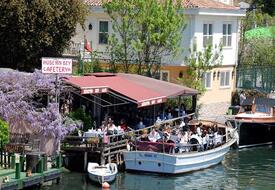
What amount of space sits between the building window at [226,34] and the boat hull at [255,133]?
344 inches

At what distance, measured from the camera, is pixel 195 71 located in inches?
→ 1959

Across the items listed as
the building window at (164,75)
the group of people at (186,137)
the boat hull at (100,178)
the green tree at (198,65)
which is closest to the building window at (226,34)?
the green tree at (198,65)

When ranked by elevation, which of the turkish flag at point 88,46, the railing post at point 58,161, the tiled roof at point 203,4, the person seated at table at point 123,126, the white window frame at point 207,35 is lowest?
the railing post at point 58,161

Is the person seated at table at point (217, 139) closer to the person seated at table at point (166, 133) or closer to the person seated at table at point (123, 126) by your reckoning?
the person seated at table at point (166, 133)

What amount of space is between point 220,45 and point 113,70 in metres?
7.81

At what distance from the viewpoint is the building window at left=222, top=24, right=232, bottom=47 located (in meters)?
55.0

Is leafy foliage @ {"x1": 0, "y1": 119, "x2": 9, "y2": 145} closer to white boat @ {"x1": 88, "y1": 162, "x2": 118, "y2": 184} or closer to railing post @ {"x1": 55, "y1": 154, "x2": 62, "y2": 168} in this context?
railing post @ {"x1": 55, "y1": 154, "x2": 62, "y2": 168}

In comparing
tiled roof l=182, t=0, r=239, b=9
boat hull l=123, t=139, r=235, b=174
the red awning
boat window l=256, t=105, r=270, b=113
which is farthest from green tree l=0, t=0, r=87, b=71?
boat window l=256, t=105, r=270, b=113

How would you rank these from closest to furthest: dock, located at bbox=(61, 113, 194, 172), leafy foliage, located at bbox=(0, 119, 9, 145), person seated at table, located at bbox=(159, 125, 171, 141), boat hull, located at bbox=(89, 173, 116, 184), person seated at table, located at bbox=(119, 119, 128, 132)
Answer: leafy foliage, located at bbox=(0, 119, 9, 145)
boat hull, located at bbox=(89, 173, 116, 184)
dock, located at bbox=(61, 113, 194, 172)
person seated at table, located at bbox=(159, 125, 171, 141)
person seated at table, located at bbox=(119, 119, 128, 132)

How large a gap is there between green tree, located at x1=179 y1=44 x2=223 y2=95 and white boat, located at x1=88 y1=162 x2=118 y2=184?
15.9 metres

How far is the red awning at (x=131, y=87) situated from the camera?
120 feet

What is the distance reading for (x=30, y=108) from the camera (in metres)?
34.7

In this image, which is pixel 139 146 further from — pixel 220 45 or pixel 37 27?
pixel 220 45

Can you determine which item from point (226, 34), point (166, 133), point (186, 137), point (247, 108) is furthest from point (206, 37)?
point (166, 133)
